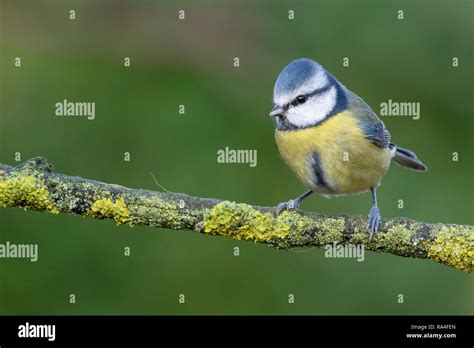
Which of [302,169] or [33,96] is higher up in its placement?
[33,96]

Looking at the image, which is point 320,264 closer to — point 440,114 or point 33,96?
point 440,114

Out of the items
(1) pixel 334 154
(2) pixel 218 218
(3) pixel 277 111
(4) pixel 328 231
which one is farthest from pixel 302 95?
(2) pixel 218 218

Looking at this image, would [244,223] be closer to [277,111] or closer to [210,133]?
[277,111]

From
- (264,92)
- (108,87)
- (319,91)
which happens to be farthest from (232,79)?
(319,91)

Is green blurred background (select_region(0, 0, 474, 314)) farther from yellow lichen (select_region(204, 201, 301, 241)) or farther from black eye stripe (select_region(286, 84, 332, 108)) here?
yellow lichen (select_region(204, 201, 301, 241))

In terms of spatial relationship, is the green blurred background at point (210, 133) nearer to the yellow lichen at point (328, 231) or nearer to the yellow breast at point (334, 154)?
the yellow breast at point (334, 154)

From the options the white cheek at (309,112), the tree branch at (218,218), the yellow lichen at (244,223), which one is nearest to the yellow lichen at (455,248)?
the tree branch at (218,218)
